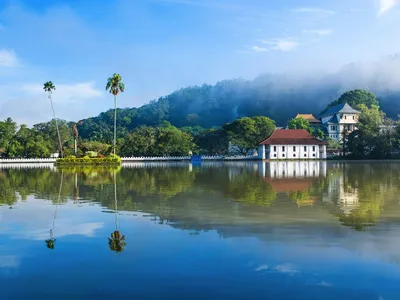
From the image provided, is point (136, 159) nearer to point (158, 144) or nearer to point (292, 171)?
point (158, 144)

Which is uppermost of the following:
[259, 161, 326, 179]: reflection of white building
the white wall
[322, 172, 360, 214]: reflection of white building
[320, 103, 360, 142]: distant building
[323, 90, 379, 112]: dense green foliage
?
[323, 90, 379, 112]: dense green foliage

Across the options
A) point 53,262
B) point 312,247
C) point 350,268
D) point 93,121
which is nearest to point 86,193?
point 53,262

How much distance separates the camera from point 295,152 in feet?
244

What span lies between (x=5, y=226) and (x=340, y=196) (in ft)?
41.0

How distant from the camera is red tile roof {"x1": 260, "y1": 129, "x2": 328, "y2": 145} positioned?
243ft

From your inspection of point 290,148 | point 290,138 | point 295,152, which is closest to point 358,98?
point 290,138

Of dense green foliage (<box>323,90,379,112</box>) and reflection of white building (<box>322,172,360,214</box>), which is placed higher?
dense green foliage (<box>323,90,379,112</box>)

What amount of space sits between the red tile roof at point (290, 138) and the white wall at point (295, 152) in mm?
720

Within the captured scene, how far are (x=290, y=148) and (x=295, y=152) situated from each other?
111 cm

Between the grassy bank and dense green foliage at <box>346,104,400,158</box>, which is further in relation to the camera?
dense green foliage at <box>346,104,400,158</box>

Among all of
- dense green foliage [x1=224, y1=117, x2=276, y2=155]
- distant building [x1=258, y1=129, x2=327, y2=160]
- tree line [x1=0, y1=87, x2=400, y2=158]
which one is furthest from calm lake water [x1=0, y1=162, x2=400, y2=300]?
dense green foliage [x1=224, y1=117, x2=276, y2=155]

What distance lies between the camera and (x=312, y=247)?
28.8 ft

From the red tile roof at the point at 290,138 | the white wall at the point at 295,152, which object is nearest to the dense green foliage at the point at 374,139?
the red tile roof at the point at 290,138

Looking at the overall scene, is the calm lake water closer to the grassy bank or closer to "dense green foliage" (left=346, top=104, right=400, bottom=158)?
the grassy bank
